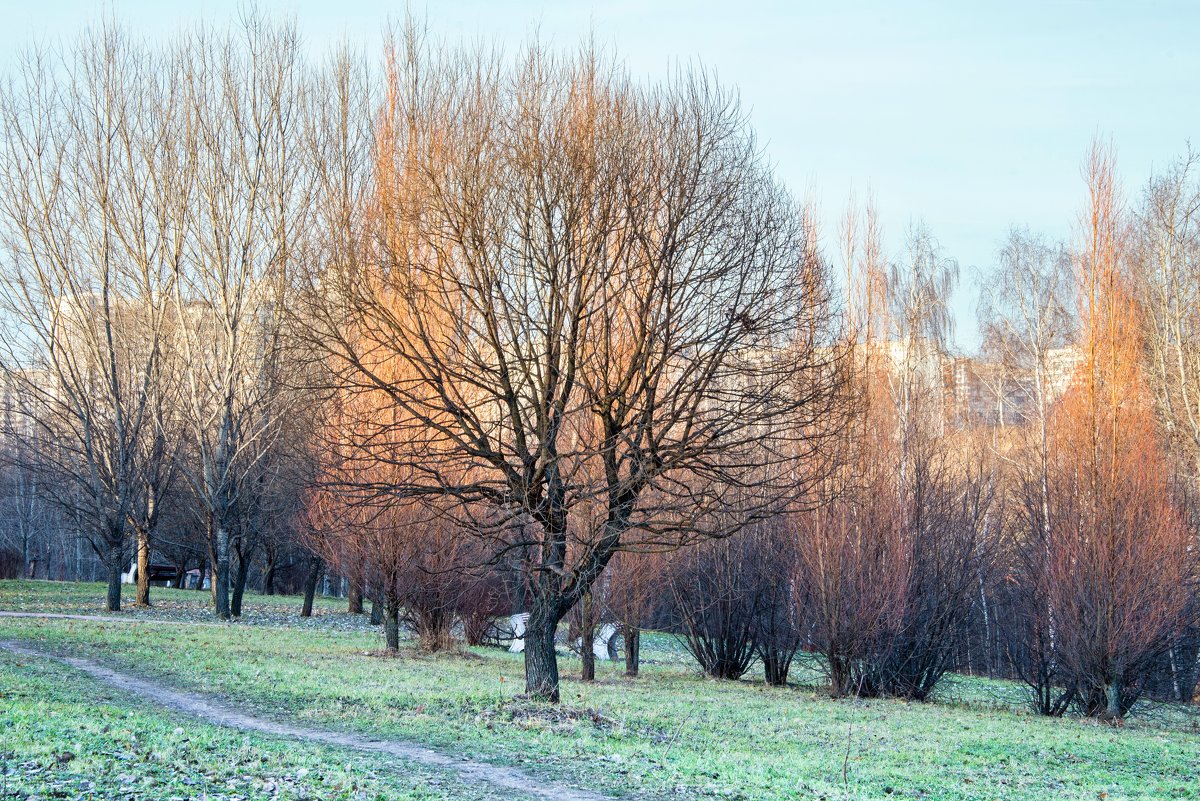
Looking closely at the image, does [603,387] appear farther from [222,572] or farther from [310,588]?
[310,588]

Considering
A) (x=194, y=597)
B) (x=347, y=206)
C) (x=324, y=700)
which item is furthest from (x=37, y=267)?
(x=324, y=700)

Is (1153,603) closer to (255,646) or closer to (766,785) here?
(766,785)

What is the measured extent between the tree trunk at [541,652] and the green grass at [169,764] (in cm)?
359

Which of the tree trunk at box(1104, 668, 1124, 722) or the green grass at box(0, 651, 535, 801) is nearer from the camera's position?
the green grass at box(0, 651, 535, 801)

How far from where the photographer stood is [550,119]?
10.7m

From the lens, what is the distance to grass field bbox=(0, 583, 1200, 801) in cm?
811

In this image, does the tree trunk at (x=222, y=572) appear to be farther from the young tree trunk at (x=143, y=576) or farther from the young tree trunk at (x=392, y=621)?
the young tree trunk at (x=392, y=621)

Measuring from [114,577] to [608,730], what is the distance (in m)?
20.5

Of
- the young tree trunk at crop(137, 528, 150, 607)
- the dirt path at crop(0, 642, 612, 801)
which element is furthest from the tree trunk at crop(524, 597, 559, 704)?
the young tree trunk at crop(137, 528, 150, 607)

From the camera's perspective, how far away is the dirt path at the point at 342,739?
25.0 feet

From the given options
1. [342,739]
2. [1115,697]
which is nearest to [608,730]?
[342,739]

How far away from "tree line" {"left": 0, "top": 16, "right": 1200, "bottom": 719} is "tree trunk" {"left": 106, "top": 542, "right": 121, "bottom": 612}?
89mm

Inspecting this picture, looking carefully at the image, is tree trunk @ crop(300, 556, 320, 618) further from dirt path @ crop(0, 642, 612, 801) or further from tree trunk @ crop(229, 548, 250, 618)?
dirt path @ crop(0, 642, 612, 801)

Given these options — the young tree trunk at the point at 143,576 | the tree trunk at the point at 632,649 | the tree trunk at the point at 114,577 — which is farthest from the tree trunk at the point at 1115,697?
the young tree trunk at the point at 143,576
